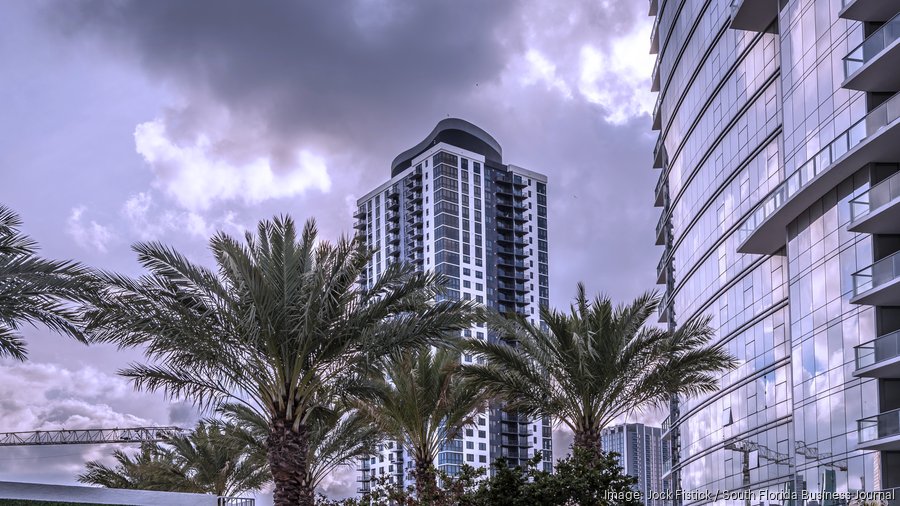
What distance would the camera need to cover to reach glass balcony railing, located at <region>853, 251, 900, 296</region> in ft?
106

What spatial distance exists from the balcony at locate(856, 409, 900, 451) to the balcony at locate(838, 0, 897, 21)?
13263 mm

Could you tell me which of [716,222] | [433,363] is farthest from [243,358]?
[716,222]

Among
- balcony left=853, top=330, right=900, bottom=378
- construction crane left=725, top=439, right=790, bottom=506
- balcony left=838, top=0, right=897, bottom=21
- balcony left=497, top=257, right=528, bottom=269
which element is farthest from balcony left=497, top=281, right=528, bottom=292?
balcony left=838, top=0, right=897, bottom=21

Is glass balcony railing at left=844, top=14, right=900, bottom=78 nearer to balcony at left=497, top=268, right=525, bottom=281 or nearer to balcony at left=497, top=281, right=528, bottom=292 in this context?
balcony at left=497, top=281, right=528, bottom=292

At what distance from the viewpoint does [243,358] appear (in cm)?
2339

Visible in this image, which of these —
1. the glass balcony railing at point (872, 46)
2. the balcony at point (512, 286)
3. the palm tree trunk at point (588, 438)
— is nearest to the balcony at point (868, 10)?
the glass balcony railing at point (872, 46)

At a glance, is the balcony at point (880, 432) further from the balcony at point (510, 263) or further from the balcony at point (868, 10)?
the balcony at point (510, 263)

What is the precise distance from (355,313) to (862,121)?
20.3m

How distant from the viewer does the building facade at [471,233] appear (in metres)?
150

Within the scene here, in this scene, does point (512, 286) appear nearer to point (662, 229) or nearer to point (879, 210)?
point (662, 229)

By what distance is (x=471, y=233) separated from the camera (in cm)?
15575

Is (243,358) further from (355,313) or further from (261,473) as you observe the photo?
(261,473)

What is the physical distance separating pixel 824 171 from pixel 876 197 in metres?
3.04

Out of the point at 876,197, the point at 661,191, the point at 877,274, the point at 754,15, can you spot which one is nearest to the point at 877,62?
the point at 876,197
